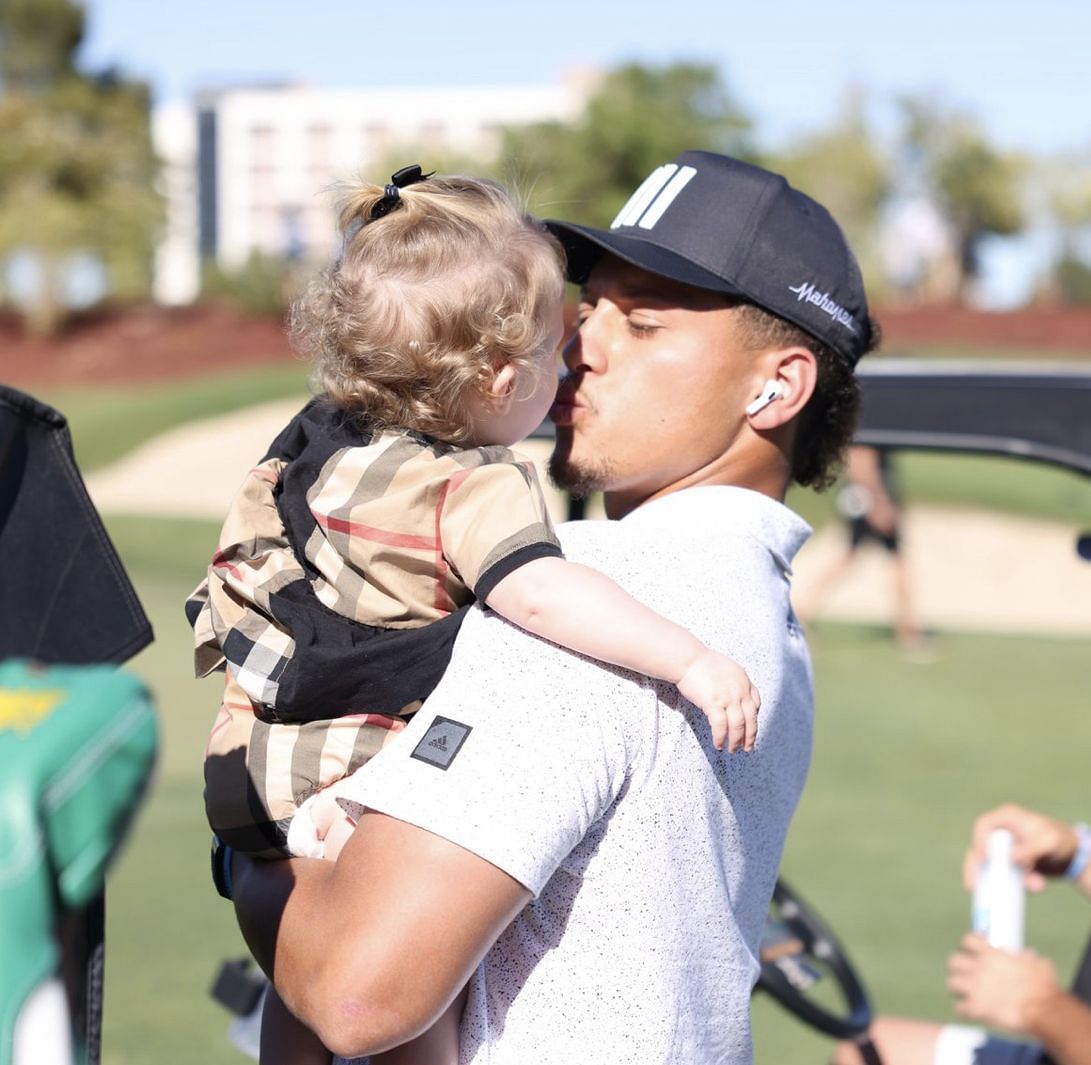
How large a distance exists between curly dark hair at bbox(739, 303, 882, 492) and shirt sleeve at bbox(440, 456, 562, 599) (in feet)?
1.78

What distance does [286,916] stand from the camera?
5.47 ft

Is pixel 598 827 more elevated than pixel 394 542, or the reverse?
pixel 394 542

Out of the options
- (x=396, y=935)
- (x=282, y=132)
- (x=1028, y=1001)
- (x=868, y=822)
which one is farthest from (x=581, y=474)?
(x=282, y=132)

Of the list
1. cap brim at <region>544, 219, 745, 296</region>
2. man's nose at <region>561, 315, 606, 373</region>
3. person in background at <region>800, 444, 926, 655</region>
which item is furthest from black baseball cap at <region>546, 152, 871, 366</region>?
person in background at <region>800, 444, 926, 655</region>

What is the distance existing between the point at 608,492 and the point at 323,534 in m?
0.57

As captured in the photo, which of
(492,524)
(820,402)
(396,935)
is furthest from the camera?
(820,402)

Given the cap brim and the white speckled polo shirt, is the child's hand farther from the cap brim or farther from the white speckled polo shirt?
the cap brim

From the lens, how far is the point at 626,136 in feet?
109

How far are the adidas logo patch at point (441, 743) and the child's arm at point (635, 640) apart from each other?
0.48ft

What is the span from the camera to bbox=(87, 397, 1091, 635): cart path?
15.2 metres

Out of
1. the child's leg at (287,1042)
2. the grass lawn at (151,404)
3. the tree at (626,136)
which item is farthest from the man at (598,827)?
the tree at (626,136)

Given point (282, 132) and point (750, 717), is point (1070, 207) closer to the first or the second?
point (750, 717)

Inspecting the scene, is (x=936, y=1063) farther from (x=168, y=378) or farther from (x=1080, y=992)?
(x=168, y=378)

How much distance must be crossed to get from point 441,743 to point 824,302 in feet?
3.29
